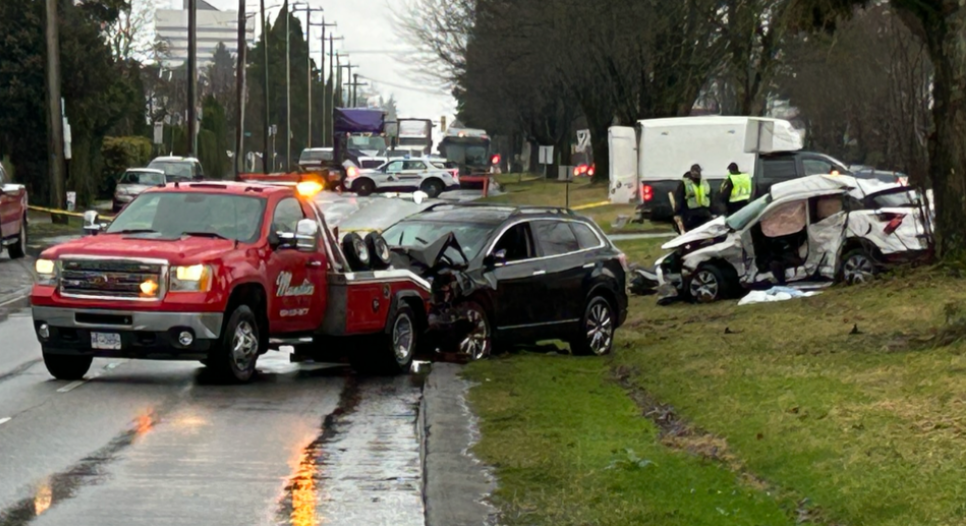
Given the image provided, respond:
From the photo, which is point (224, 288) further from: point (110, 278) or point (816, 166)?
point (816, 166)

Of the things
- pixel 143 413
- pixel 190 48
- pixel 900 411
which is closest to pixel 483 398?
pixel 143 413

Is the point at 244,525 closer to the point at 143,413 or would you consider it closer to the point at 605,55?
the point at 143,413

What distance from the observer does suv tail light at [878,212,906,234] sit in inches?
856

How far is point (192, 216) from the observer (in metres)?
14.9

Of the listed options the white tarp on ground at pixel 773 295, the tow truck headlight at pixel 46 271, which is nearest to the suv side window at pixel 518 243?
the tow truck headlight at pixel 46 271

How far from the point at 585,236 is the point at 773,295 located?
444 centimetres

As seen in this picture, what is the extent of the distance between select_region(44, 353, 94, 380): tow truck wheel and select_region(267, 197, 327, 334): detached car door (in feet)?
5.74

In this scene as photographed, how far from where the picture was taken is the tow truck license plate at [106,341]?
1368 cm

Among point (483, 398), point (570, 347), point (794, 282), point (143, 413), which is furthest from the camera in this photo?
point (794, 282)

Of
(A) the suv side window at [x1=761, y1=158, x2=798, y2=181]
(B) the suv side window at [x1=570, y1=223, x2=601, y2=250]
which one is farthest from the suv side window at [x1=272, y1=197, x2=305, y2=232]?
(A) the suv side window at [x1=761, y1=158, x2=798, y2=181]

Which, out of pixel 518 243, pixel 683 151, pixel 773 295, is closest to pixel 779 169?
pixel 683 151

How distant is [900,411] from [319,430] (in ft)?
14.2

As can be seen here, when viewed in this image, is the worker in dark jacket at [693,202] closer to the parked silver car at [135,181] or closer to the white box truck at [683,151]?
the white box truck at [683,151]

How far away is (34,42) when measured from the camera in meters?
47.8
